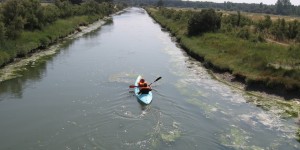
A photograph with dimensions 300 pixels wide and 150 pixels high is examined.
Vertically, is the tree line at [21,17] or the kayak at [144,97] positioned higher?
the tree line at [21,17]

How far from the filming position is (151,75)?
3120cm

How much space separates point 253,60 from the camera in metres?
31.1

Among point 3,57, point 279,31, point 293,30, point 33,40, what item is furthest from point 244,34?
point 3,57

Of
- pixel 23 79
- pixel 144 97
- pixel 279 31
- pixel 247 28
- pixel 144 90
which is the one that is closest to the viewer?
pixel 144 97

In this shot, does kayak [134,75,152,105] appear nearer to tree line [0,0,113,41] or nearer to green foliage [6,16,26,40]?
tree line [0,0,113,41]

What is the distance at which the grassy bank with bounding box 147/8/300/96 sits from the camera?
86.5 ft

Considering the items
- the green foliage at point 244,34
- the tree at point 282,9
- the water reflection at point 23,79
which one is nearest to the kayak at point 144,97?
the water reflection at point 23,79

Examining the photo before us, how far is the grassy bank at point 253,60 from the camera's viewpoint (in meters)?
26.4

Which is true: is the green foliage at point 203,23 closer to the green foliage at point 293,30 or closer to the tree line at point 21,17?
the green foliage at point 293,30

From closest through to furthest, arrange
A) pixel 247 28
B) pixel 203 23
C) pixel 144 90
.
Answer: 1. pixel 144 90
2. pixel 247 28
3. pixel 203 23

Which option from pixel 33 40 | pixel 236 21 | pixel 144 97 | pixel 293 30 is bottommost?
pixel 144 97

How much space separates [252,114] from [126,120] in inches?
315

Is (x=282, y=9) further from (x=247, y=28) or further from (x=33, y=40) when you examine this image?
(x=33, y=40)

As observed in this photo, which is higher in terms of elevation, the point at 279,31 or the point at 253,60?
the point at 279,31
